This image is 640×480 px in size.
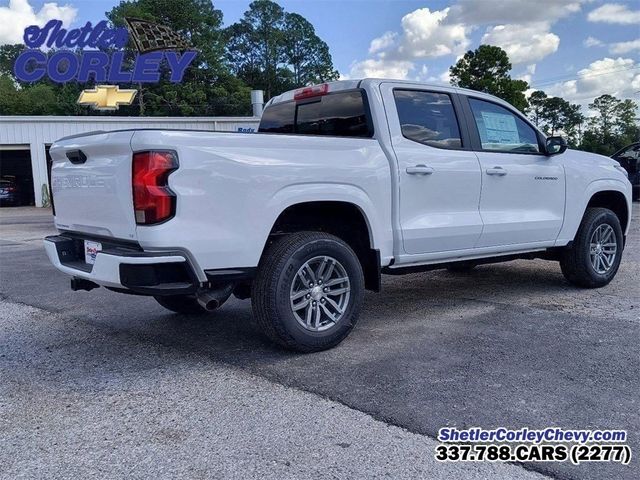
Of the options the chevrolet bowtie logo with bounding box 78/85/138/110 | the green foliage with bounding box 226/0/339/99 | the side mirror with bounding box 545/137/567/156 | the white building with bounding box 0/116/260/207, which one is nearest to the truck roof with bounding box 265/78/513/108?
the side mirror with bounding box 545/137/567/156

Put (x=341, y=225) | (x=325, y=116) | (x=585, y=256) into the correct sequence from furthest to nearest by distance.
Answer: (x=585, y=256), (x=325, y=116), (x=341, y=225)

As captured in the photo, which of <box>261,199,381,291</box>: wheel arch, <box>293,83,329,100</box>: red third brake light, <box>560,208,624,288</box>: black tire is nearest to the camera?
<box>261,199,381,291</box>: wheel arch

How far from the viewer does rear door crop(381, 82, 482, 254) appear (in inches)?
183

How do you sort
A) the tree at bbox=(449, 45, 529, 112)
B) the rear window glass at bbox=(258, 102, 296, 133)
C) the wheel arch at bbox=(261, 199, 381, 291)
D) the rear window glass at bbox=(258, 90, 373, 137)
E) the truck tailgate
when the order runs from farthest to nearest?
the tree at bbox=(449, 45, 529, 112) < the rear window glass at bbox=(258, 102, 296, 133) < the rear window glass at bbox=(258, 90, 373, 137) < the wheel arch at bbox=(261, 199, 381, 291) < the truck tailgate

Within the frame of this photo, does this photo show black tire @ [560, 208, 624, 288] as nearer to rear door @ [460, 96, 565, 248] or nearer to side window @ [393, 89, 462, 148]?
rear door @ [460, 96, 565, 248]

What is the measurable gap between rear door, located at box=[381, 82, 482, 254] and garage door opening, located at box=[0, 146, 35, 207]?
87.1 ft

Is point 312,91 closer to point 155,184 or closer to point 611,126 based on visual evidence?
point 155,184

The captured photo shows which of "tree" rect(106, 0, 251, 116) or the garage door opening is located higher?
"tree" rect(106, 0, 251, 116)

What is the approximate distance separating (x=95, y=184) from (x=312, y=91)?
7.10ft

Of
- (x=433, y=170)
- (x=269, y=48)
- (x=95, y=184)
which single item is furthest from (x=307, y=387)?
(x=269, y=48)

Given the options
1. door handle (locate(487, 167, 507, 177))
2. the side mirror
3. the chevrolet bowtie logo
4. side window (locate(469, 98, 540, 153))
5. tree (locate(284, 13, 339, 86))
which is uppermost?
tree (locate(284, 13, 339, 86))

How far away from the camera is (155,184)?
11.5 ft

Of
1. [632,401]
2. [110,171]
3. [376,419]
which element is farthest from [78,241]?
[632,401]

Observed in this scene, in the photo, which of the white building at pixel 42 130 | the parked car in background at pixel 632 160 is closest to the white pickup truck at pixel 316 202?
the parked car in background at pixel 632 160
